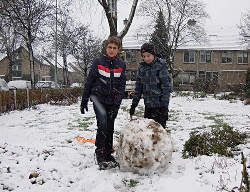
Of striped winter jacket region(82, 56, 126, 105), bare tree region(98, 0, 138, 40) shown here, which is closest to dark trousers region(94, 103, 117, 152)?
striped winter jacket region(82, 56, 126, 105)

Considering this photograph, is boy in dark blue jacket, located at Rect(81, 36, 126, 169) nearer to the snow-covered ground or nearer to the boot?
the boot

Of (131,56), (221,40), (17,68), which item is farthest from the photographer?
(17,68)

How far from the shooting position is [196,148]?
3654 millimetres

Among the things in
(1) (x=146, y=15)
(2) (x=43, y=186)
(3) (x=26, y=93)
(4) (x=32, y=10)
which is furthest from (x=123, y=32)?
(1) (x=146, y=15)

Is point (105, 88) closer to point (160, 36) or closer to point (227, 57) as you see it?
point (160, 36)

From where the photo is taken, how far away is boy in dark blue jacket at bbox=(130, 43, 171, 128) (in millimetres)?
3520

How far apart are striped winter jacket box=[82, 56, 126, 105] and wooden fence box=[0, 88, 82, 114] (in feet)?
23.9

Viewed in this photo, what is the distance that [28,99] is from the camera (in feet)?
36.9

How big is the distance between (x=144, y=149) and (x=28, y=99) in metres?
9.87

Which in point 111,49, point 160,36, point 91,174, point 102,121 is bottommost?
point 91,174

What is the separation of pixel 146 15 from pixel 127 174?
25.4 meters

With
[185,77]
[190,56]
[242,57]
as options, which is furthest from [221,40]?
[185,77]

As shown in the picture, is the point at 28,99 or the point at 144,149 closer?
the point at 144,149

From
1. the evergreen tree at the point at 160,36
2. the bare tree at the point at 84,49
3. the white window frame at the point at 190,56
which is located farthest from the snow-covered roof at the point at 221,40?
the bare tree at the point at 84,49
